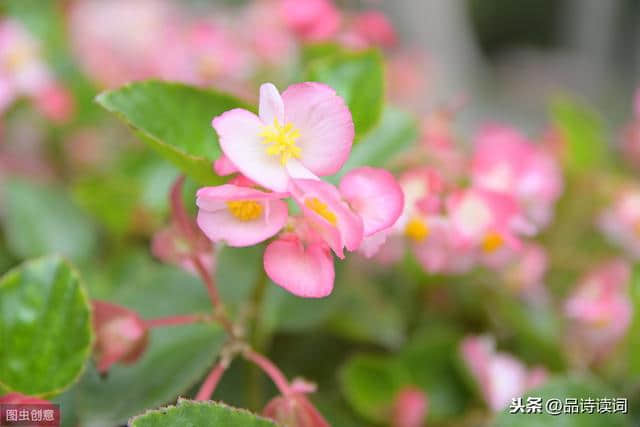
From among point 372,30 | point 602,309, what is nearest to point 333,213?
point 602,309

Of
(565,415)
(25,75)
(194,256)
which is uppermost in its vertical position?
(25,75)

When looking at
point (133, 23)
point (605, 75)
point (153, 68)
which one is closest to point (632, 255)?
point (153, 68)

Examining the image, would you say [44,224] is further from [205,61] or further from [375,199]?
[375,199]

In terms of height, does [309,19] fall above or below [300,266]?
above

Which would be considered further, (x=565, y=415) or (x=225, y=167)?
(x=565, y=415)

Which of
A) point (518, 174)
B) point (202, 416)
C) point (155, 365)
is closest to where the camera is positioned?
point (202, 416)

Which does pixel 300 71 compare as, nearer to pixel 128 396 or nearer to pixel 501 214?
pixel 501 214

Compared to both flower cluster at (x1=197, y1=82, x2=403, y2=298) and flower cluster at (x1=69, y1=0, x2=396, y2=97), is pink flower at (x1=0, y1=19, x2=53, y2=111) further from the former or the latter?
flower cluster at (x1=197, y1=82, x2=403, y2=298)

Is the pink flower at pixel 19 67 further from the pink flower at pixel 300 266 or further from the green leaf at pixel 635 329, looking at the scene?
the green leaf at pixel 635 329
